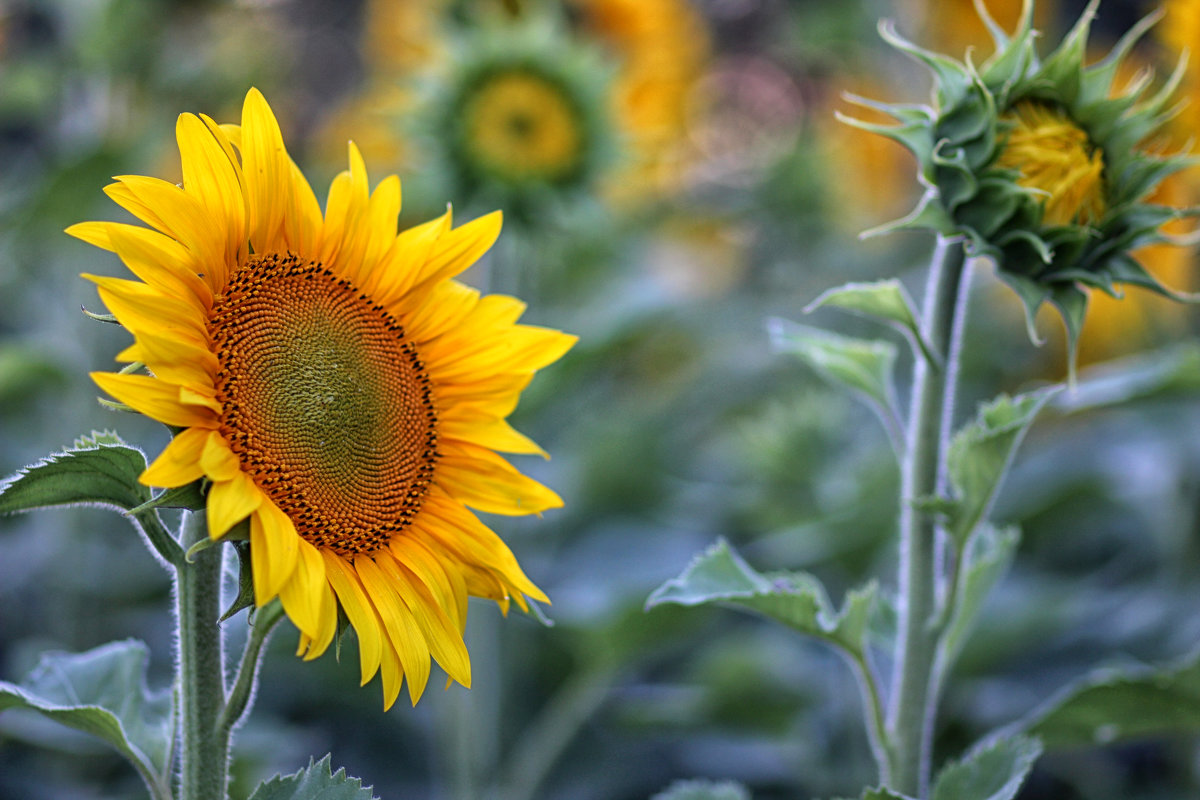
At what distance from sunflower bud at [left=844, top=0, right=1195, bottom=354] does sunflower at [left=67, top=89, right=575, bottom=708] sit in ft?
1.18

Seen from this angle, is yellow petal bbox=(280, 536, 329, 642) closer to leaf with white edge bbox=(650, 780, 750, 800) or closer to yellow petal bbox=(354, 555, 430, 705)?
yellow petal bbox=(354, 555, 430, 705)

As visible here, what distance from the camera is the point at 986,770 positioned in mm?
945

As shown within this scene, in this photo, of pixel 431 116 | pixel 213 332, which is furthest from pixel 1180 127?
pixel 213 332

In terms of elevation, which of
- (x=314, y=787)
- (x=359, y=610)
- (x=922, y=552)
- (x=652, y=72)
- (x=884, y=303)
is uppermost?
(x=652, y=72)

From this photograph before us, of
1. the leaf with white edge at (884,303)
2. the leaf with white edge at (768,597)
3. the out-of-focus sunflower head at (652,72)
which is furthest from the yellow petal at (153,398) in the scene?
the out-of-focus sunflower head at (652,72)

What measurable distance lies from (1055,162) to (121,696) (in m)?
0.90

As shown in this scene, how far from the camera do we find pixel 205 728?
77 cm

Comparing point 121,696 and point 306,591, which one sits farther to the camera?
point 121,696

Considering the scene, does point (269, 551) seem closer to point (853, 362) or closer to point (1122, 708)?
point (853, 362)

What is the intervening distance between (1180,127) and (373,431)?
1.39 metres

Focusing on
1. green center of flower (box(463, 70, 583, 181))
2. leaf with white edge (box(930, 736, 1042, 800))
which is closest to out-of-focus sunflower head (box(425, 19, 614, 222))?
green center of flower (box(463, 70, 583, 181))

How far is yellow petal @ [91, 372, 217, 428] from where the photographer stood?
664 mm

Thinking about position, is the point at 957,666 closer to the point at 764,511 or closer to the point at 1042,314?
the point at 764,511

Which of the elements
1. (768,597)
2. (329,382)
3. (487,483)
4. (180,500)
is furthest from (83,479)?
(768,597)
